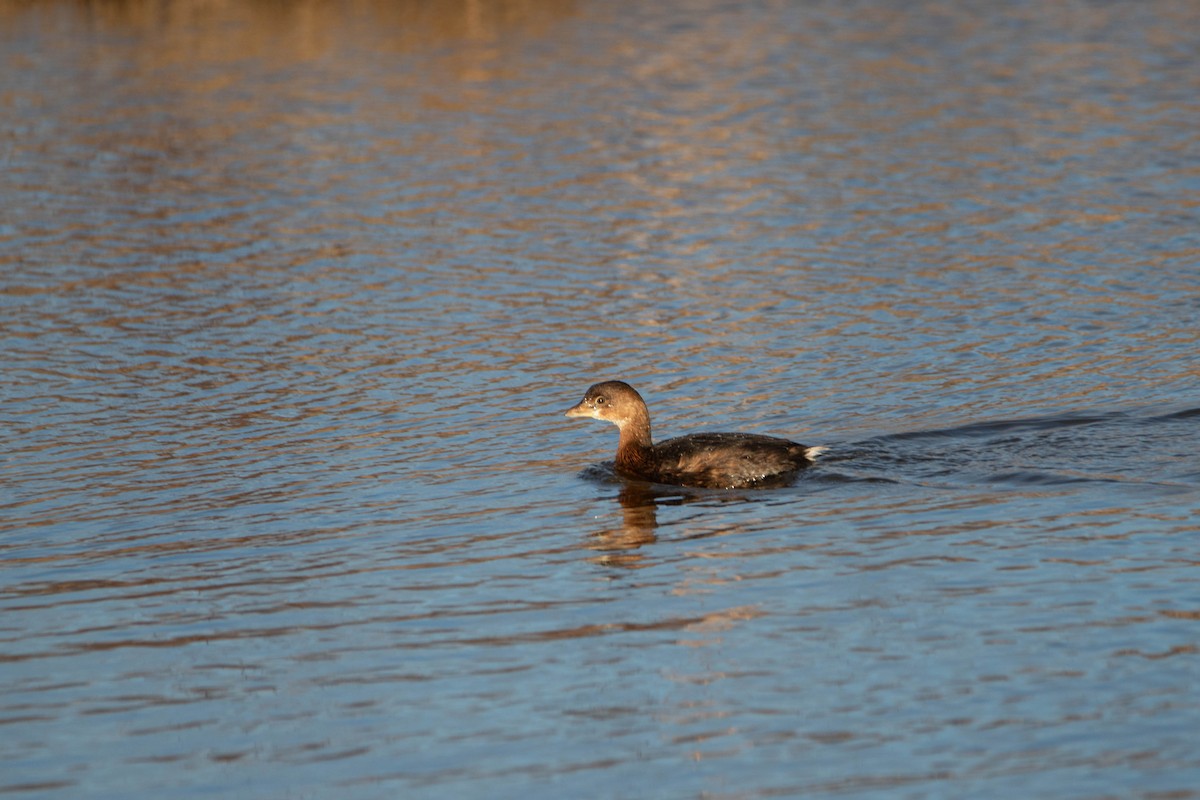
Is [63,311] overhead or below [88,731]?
overhead


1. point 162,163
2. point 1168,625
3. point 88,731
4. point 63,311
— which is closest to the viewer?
point 88,731

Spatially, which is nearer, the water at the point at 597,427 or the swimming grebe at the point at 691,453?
the water at the point at 597,427

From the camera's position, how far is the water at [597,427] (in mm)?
7828

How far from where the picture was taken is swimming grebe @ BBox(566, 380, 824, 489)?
11.9 metres

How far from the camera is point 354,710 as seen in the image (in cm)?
816

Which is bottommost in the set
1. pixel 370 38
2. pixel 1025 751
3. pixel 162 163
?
pixel 1025 751

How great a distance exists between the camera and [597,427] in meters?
14.4

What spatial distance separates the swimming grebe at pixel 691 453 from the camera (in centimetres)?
1191

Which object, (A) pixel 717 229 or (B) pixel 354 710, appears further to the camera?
(A) pixel 717 229

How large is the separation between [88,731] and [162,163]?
17720 millimetres

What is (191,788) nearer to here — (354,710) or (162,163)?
(354,710)

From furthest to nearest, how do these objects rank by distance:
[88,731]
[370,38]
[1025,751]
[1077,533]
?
Answer: [370,38] → [1077,533] → [88,731] → [1025,751]

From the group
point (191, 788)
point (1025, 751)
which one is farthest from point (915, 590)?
point (191, 788)

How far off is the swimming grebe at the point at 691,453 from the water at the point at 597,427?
0.20 meters
